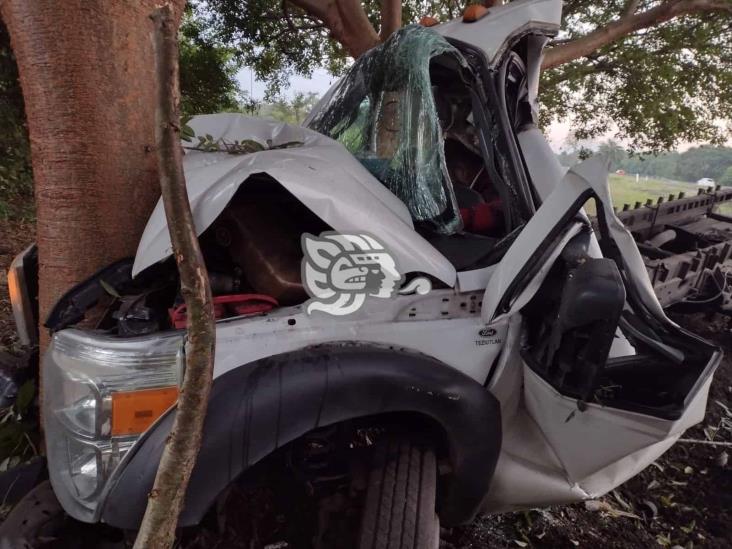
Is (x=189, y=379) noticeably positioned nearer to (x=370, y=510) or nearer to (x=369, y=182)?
(x=370, y=510)

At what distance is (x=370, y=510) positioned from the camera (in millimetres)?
1517

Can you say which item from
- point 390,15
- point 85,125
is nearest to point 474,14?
point 85,125

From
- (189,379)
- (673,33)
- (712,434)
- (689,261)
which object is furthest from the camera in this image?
(673,33)

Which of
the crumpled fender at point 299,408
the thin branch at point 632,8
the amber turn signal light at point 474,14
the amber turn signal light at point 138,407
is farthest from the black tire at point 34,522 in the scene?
the thin branch at point 632,8

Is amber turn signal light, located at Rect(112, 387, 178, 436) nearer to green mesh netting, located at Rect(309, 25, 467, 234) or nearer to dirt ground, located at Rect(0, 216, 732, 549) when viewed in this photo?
green mesh netting, located at Rect(309, 25, 467, 234)

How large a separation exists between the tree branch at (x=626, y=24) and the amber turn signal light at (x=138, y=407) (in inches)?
280

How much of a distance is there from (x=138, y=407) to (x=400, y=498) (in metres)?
0.85

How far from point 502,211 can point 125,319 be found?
62.2 inches

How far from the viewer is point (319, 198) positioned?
1444 mm

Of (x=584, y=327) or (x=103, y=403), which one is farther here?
(x=584, y=327)

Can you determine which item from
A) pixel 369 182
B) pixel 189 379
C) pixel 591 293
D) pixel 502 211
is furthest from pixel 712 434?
pixel 189 379

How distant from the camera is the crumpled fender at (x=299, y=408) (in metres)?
1.28

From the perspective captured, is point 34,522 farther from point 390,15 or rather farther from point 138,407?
point 390,15

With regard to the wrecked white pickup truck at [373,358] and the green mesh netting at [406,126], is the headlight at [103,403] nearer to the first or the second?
the wrecked white pickup truck at [373,358]
